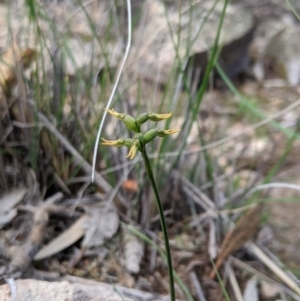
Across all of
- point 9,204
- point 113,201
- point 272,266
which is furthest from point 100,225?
point 272,266

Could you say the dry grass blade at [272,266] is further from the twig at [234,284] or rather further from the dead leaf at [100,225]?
the dead leaf at [100,225]

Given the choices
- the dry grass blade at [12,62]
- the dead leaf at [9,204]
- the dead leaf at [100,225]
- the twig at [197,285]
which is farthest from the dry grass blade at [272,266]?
the dry grass blade at [12,62]

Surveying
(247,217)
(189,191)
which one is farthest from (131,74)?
(247,217)

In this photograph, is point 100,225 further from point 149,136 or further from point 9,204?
point 149,136

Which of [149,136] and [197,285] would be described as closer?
[149,136]

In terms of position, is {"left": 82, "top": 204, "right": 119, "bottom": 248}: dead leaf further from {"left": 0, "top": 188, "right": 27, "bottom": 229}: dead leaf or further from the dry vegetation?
{"left": 0, "top": 188, "right": 27, "bottom": 229}: dead leaf
